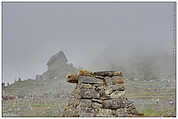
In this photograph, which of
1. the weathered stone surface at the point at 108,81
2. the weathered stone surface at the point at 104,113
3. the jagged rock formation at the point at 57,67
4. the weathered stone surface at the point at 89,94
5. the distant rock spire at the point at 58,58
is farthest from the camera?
the distant rock spire at the point at 58,58

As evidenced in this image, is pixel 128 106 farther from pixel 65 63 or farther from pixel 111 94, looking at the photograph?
pixel 65 63

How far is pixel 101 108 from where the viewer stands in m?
4.46

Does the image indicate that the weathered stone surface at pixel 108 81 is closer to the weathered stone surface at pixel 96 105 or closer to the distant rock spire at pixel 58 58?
the weathered stone surface at pixel 96 105

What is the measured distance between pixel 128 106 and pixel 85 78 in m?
1.19

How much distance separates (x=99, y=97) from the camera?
4535 millimetres

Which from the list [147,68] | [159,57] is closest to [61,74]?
[147,68]

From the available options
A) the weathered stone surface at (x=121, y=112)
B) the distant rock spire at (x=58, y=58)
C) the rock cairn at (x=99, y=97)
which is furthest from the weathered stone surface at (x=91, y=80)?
the distant rock spire at (x=58, y=58)

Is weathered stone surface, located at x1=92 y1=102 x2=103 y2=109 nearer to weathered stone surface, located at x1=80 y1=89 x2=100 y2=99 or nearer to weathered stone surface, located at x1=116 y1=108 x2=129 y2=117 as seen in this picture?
weathered stone surface, located at x1=80 y1=89 x2=100 y2=99

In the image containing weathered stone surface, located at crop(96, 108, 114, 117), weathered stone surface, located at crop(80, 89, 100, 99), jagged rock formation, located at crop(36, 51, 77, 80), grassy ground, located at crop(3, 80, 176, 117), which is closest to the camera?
weathered stone surface, located at crop(96, 108, 114, 117)

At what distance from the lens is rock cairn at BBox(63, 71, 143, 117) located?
445 cm

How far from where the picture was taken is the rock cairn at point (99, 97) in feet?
14.6

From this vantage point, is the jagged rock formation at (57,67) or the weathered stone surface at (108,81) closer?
the weathered stone surface at (108,81)

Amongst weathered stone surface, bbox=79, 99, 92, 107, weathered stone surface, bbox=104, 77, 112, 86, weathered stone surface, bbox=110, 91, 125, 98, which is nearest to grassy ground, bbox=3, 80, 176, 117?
weathered stone surface, bbox=110, 91, 125, 98

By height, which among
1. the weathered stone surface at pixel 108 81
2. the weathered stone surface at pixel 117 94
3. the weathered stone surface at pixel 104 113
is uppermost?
the weathered stone surface at pixel 108 81
